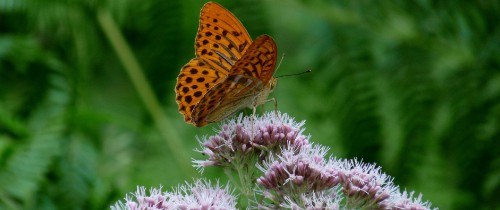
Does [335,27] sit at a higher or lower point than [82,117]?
higher

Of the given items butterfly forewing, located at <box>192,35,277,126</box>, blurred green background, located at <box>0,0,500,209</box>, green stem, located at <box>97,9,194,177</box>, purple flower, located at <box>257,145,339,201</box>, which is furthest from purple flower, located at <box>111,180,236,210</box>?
green stem, located at <box>97,9,194,177</box>

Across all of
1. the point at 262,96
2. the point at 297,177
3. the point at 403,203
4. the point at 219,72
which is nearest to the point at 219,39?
the point at 219,72

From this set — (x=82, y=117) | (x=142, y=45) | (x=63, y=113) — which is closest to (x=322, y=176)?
(x=82, y=117)

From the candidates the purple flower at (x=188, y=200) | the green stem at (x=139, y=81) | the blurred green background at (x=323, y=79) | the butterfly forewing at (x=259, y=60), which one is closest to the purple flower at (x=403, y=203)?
the purple flower at (x=188, y=200)

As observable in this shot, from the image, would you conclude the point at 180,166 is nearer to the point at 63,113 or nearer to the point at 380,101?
the point at 63,113

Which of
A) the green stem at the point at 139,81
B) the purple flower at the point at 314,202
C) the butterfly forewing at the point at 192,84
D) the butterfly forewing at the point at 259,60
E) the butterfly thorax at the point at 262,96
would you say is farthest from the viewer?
the green stem at the point at 139,81

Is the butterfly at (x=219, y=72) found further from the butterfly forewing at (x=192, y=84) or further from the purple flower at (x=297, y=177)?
the purple flower at (x=297, y=177)
